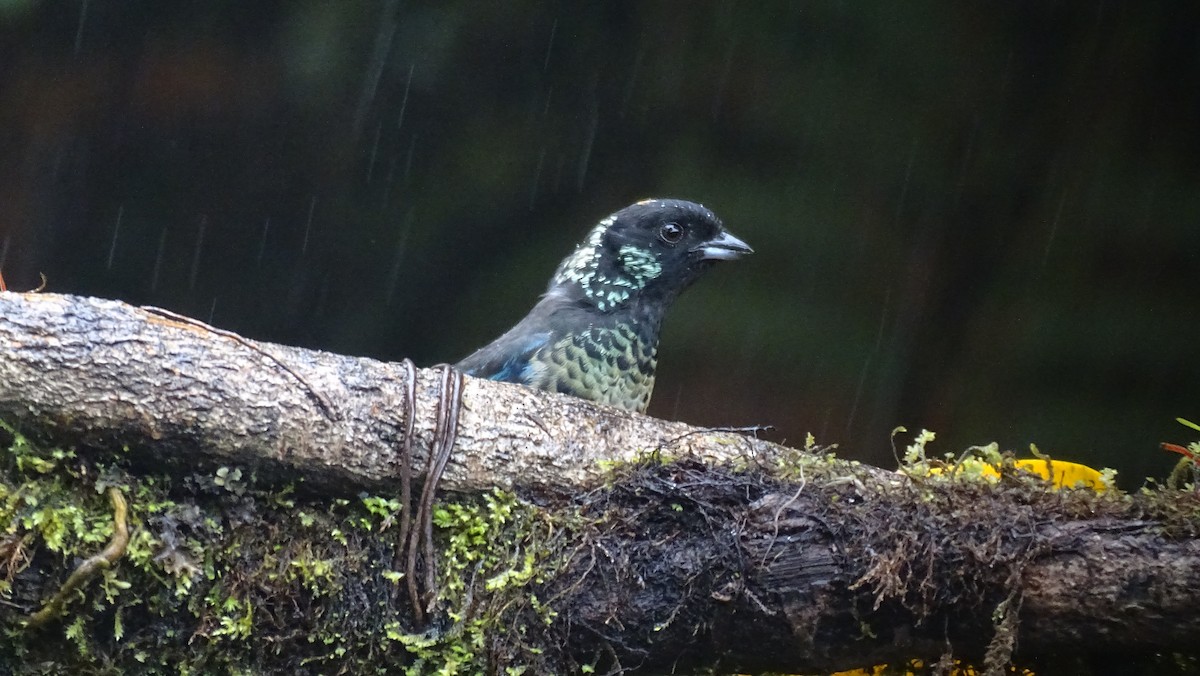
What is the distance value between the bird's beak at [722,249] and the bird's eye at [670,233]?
0.27 feet

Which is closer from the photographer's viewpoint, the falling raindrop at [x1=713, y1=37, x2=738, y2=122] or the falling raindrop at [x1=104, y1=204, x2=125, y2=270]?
the falling raindrop at [x1=104, y1=204, x2=125, y2=270]

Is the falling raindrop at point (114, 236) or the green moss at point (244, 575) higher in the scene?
the falling raindrop at point (114, 236)

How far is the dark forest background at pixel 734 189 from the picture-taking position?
5457 mm

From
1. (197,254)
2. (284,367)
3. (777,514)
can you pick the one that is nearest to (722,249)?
(777,514)

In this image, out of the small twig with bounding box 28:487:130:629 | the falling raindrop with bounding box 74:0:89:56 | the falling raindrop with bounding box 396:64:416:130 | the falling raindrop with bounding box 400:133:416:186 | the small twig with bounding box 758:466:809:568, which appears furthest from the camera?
the falling raindrop with bounding box 400:133:416:186

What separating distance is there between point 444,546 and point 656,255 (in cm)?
179

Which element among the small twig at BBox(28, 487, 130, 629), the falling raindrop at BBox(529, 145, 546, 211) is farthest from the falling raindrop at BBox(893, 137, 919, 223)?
the small twig at BBox(28, 487, 130, 629)

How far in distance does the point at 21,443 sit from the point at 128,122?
139 inches

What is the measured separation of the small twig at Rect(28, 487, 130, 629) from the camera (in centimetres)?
218

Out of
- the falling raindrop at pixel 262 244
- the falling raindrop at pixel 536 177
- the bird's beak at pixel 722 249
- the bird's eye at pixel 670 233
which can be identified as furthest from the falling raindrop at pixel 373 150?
the bird's beak at pixel 722 249

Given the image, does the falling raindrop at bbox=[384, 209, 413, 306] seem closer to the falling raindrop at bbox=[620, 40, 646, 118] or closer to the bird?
the falling raindrop at bbox=[620, 40, 646, 118]

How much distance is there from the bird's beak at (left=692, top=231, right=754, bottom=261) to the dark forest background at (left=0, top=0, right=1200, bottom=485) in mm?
1956

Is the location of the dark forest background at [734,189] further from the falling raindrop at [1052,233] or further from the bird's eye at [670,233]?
the bird's eye at [670,233]

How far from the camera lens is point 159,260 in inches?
222
